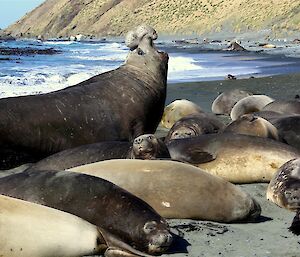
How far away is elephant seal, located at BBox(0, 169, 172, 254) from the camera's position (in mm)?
3652

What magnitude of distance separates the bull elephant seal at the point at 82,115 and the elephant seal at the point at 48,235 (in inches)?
106

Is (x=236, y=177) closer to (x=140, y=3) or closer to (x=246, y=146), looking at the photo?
(x=246, y=146)

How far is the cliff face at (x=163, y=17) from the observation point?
62.5 metres

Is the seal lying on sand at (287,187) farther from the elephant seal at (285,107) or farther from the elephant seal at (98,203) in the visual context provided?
the elephant seal at (285,107)

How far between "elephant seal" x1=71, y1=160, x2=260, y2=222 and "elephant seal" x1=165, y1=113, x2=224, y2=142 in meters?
2.62

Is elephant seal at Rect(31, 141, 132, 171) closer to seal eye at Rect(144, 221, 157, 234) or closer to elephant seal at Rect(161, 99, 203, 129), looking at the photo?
seal eye at Rect(144, 221, 157, 234)

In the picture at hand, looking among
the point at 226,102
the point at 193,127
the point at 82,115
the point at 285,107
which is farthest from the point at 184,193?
the point at 226,102

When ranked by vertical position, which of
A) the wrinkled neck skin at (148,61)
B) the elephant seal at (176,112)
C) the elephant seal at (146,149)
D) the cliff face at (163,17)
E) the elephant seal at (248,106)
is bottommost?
the elephant seal at (146,149)

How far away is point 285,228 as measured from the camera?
4.32m

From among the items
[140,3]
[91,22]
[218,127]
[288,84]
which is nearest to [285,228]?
[218,127]

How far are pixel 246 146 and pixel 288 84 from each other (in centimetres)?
1058

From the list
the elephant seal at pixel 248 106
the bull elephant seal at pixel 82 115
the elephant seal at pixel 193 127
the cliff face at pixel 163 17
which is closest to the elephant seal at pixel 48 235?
the bull elephant seal at pixel 82 115

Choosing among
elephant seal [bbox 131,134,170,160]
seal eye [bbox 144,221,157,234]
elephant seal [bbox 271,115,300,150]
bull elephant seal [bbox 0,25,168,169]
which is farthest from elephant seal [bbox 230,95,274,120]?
seal eye [bbox 144,221,157,234]

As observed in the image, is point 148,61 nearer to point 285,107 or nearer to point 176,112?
point 176,112
